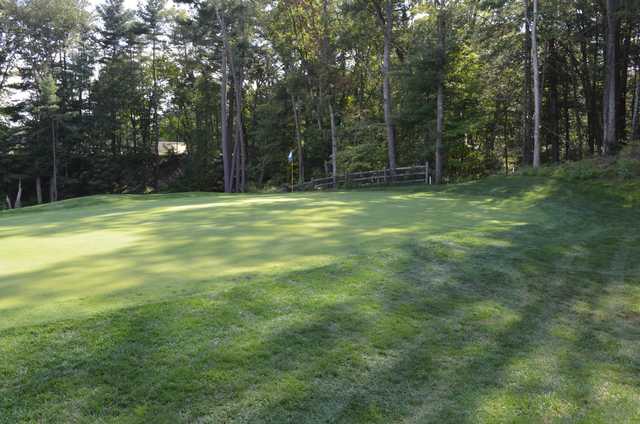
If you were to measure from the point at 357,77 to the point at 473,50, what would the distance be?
8.80m

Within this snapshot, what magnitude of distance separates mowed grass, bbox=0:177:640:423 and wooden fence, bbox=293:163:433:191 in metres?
15.2

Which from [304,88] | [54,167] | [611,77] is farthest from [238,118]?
[611,77]

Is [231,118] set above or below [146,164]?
above

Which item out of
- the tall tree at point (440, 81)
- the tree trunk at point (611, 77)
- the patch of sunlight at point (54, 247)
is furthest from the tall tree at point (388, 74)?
the patch of sunlight at point (54, 247)

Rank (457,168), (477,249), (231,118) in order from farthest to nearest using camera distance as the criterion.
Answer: (231,118) → (457,168) → (477,249)

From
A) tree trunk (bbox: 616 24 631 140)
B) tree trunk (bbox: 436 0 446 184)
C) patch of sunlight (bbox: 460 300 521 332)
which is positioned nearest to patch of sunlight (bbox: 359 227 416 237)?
patch of sunlight (bbox: 460 300 521 332)

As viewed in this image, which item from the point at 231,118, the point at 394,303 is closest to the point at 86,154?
the point at 231,118

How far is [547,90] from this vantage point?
2573cm

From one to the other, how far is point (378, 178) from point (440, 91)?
15.7 feet

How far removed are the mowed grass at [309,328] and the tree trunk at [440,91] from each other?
14.7 metres

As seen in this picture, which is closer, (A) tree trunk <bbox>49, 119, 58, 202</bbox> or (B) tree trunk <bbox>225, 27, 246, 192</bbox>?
(B) tree trunk <bbox>225, 27, 246, 192</bbox>

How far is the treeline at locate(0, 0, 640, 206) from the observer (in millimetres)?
21219

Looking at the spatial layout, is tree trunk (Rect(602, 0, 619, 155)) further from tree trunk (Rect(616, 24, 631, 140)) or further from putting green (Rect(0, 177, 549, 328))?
putting green (Rect(0, 177, 549, 328))

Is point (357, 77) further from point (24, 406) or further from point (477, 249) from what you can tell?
point (24, 406)
